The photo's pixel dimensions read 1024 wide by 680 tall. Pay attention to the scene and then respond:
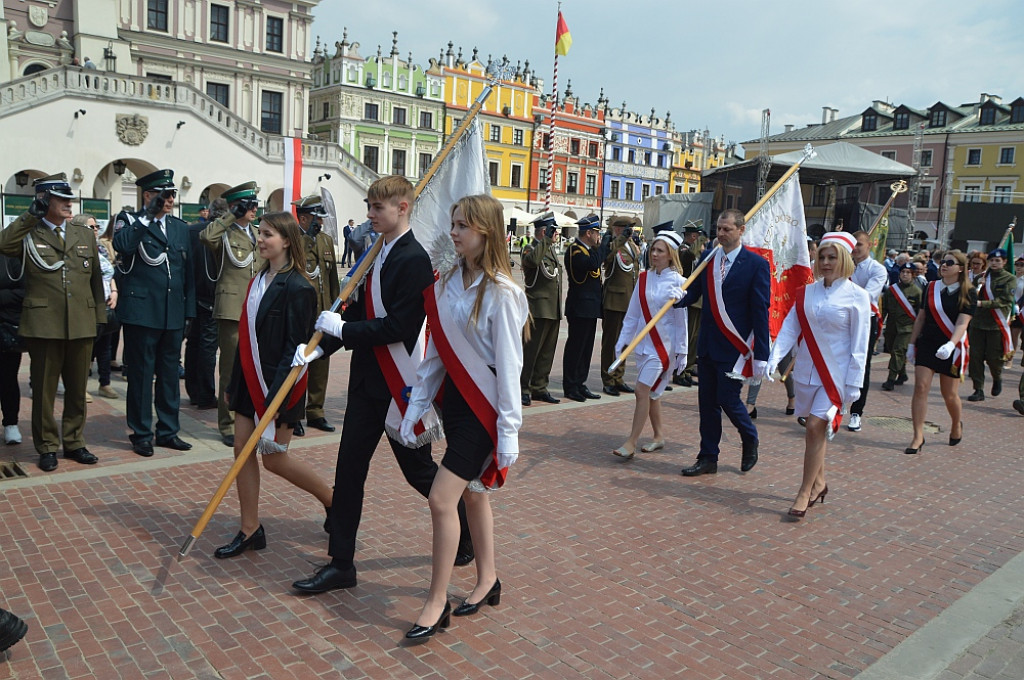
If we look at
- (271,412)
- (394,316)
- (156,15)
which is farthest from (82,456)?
(156,15)

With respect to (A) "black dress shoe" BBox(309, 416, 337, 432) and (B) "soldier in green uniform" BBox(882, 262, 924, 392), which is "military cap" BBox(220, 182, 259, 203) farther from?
(B) "soldier in green uniform" BBox(882, 262, 924, 392)

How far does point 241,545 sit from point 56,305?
272 centimetres

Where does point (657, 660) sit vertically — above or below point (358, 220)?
below

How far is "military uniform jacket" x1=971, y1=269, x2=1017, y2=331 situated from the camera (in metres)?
10.9

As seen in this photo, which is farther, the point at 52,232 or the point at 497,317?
the point at 52,232

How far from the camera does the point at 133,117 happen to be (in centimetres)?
3077

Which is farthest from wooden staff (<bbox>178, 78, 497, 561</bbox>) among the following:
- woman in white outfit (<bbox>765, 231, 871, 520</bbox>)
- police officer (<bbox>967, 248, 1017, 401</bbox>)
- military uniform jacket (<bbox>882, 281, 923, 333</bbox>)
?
military uniform jacket (<bbox>882, 281, 923, 333</bbox>)

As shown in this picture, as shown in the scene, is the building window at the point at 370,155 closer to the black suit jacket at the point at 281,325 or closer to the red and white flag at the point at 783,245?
the red and white flag at the point at 783,245

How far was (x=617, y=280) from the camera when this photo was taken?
10.6 meters

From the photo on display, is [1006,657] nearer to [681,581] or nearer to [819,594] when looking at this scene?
[819,594]

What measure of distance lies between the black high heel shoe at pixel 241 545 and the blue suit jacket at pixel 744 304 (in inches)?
148

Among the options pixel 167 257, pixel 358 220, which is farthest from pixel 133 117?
pixel 167 257

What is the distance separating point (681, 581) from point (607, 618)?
71cm

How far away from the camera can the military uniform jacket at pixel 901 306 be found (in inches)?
479
